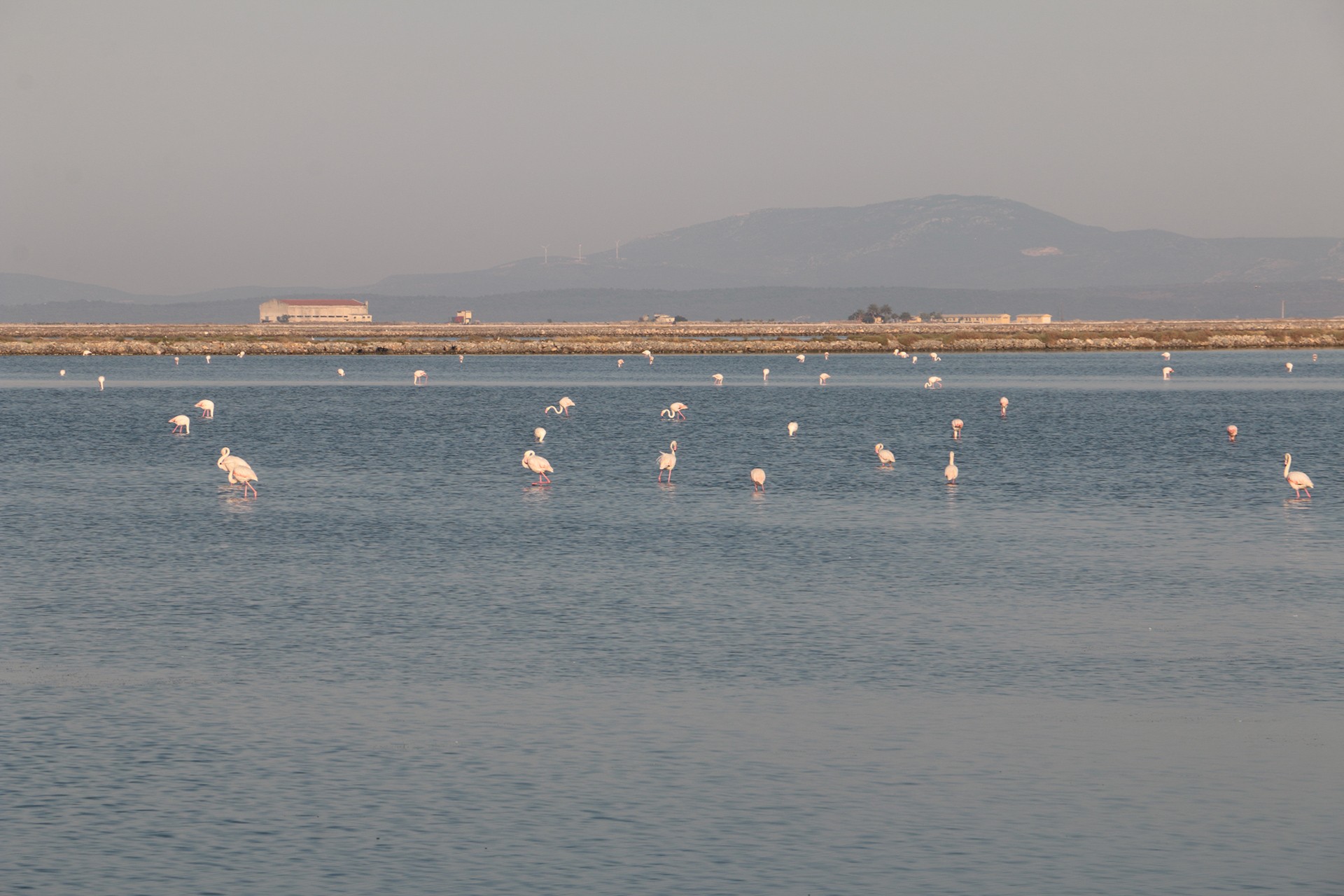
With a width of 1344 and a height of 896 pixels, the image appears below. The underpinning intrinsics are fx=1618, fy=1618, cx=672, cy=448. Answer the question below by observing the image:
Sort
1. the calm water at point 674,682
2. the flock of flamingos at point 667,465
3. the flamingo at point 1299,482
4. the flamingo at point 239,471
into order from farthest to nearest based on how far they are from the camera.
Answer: the flamingo at point 239,471 < the flock of flamingos at point 667,465 < the flamingo at point 1299,482 < the calm water at point 674,682

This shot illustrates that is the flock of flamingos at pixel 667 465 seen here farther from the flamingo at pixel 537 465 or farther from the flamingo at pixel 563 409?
the flamingo at pixel 563 409

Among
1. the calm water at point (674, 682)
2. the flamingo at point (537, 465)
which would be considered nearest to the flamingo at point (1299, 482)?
the calm water at point (674, 682)

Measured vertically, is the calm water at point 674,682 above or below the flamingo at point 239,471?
below

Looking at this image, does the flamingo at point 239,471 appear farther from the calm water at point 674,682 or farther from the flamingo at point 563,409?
the flamingo at point 563,409

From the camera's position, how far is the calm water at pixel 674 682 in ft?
43.0

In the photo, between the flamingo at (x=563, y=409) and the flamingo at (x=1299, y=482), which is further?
the flamingo at (x=563, y=409)

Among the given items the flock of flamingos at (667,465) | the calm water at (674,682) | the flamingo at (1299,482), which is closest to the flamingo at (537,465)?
the flock of flamingos at (667,465)

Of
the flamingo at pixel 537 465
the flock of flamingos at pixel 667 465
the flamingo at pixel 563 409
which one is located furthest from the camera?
the flamingo at pixel 563 409

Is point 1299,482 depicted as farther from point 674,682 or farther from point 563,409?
point 563,409

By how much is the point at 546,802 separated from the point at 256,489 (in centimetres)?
2813

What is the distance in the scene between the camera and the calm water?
1309cm

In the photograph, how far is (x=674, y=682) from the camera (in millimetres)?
18734

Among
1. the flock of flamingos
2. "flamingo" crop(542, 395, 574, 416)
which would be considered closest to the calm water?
the flock of flamingos

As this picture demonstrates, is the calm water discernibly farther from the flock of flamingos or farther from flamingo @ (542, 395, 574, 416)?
flamingo @ (542, 395, 574, 416)
